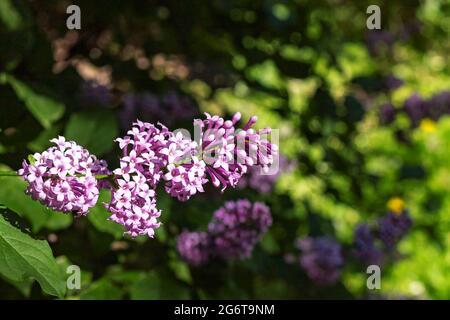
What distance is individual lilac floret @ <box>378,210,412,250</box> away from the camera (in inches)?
124

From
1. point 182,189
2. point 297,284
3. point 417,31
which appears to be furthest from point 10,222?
point 417,31

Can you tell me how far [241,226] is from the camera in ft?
7.30

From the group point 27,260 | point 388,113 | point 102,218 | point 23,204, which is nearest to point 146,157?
point 27,260

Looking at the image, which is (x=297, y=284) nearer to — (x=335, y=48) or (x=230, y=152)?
(x=335, y=48)

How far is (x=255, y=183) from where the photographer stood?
3213 millimetres

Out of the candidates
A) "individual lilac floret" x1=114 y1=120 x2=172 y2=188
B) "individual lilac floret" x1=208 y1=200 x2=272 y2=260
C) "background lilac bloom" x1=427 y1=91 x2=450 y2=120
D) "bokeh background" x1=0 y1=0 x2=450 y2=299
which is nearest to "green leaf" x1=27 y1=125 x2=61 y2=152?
"bokeh background" x1=0 y1=0 x2=450 y2=299

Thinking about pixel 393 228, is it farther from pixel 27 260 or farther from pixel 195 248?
pixel 27 260

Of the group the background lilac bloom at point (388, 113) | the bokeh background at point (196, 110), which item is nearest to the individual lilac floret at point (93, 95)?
the bokeh background at point (196, 110)

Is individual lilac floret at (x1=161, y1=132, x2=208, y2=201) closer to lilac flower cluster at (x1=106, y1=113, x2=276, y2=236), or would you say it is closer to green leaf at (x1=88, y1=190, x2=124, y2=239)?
lilac flower cluster at (x1=106, y1=113, x2=276, y2=236)

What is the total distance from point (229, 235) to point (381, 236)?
46.6 inches

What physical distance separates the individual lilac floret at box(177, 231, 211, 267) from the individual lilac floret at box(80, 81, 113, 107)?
2.10 feet
